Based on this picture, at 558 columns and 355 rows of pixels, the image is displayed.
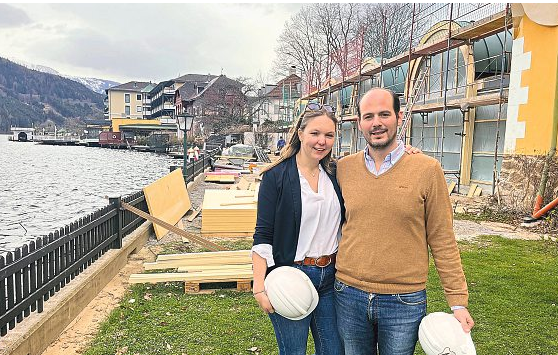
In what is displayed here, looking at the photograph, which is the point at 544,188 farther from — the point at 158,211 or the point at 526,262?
the point at 158,211

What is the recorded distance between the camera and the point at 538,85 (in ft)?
38.6

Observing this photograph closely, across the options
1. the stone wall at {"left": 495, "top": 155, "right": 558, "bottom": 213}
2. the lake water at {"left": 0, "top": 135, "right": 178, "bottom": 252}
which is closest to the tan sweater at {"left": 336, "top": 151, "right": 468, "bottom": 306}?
the lake water at {"left": 0, "top": 135, "right": 178, "bottom": 252}

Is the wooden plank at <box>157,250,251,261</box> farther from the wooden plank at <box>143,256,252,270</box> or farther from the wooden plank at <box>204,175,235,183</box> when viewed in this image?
the wooden plank at <box>204,175,235,183</box>

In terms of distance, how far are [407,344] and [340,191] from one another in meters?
0.89

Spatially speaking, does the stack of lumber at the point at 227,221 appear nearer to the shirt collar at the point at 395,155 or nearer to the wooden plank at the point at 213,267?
the wooden plank at the point at 213,267

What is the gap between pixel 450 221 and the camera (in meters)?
2.41

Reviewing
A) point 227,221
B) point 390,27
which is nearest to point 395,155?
point 227,221

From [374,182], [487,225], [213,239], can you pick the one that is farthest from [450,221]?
[487,225]

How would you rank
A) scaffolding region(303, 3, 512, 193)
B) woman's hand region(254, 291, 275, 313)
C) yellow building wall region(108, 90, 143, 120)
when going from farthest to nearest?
yellow building wall region(108, 90, 143, 120), scaffolding region(303, 3, 512, 193), woman's hand region(254, 291, 275, 313)

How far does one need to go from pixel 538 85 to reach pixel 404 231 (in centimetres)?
1135

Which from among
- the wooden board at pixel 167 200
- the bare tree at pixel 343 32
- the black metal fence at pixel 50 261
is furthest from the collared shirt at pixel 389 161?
the bare tree at pixel 343 32

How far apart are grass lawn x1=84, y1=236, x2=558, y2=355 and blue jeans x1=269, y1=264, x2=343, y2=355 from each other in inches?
73.7

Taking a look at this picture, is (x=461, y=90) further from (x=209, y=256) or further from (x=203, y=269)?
(x=203, y=269)

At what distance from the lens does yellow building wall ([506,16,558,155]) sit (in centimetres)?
1143
